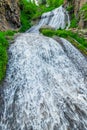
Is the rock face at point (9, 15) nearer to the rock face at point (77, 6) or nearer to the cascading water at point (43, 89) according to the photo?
the rock face at point (77, 6)

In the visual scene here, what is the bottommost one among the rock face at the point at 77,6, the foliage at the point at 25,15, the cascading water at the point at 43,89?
the foliage at the point at 25,15

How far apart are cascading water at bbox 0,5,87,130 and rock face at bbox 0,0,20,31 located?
35.0 feet

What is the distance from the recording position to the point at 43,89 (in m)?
8.00

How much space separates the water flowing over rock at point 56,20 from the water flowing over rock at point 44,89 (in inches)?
498

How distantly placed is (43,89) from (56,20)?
1798cm

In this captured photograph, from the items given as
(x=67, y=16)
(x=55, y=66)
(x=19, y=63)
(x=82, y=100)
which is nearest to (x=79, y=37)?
(x=55, y=66)

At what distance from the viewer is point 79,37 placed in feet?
51.6

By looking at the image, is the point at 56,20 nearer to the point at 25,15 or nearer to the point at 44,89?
the point at 25,15

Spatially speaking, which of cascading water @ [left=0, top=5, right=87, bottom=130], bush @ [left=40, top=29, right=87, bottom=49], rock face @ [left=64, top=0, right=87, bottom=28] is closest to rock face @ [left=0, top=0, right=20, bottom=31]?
bush @ [left=40, top=29, right=87, bottom=49]

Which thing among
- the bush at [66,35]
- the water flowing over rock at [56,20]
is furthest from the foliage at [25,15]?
the bush at [66,35]

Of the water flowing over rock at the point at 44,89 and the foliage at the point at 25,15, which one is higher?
the water flowing over rock at the point at 44,89

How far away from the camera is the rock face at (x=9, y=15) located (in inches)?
840

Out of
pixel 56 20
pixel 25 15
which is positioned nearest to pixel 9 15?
pixel 56 20

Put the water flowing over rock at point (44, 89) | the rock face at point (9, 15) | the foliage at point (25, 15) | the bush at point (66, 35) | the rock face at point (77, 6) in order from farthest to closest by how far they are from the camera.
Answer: the foliage at point (25, 15)
the rock face at point (9, 15)
the rock face at point (77, 6)
the bush at point (66, 35)
the water flowing over rock at point (44, 89)
